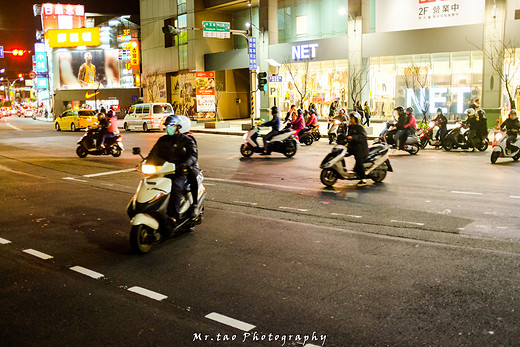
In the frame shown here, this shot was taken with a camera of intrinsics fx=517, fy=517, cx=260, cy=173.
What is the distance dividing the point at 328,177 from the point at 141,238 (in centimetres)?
591

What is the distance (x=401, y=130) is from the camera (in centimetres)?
1880

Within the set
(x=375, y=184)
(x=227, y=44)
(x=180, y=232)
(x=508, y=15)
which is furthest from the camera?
(x=227, y=44)

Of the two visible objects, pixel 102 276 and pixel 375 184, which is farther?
pixel 375 184

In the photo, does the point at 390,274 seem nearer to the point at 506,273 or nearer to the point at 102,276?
the point at 506,273

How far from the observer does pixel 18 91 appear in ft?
618

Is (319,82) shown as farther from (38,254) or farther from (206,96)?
(38,254)

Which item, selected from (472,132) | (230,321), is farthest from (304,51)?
(230,321)

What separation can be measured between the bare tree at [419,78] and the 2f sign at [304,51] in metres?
7.02

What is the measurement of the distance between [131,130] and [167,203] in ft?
105

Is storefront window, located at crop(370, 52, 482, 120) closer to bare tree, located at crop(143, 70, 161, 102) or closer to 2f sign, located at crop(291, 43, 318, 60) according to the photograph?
2f sign, located at crop(291, 43, 318, 60)

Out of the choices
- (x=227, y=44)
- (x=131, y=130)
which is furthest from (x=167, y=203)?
(x=227, y=44)

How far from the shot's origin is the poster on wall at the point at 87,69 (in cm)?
7906

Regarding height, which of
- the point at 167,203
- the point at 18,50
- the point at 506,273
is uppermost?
the point at 18,50

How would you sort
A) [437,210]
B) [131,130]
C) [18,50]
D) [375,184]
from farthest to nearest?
[131,130] < [18,50] < [375,184] < [437,210]
